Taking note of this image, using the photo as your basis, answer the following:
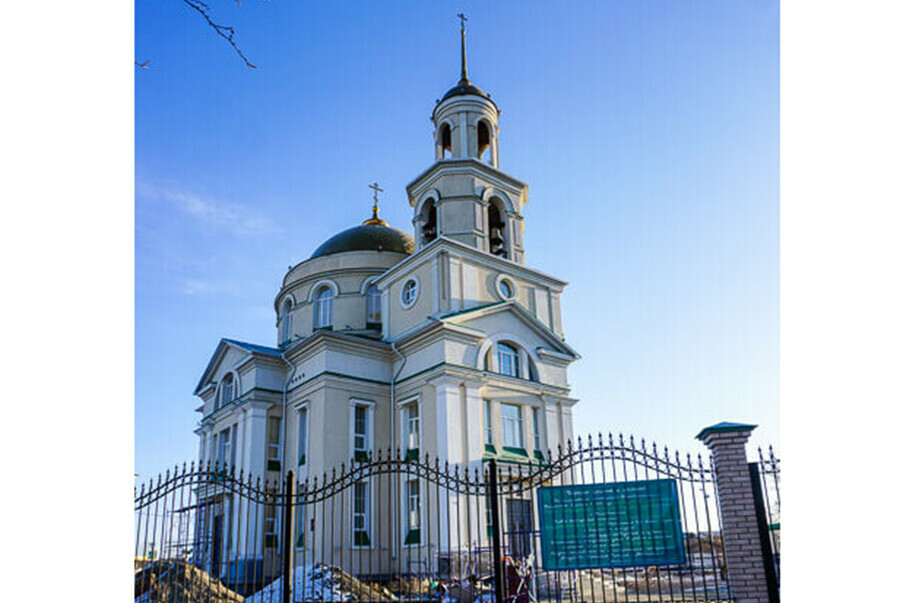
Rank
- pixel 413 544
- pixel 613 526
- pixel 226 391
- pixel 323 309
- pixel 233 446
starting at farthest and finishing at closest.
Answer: pixel 323 309 < pixel 226 391 < pixel 233 446 < pixel 413 544 < pixel 613 526

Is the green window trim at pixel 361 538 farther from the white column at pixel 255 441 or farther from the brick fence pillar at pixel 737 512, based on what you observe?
the brick fence pillar at pixel 737 512

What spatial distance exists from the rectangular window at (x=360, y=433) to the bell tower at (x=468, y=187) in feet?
18.7

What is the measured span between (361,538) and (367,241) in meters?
11.9

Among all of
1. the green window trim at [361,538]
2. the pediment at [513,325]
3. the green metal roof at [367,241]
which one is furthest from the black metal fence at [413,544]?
the green metal roof at [367,241]

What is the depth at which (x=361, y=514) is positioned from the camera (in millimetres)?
18312

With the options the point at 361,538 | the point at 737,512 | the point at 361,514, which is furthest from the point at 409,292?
the point at 737,512

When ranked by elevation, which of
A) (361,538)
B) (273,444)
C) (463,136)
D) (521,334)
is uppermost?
(463,136)

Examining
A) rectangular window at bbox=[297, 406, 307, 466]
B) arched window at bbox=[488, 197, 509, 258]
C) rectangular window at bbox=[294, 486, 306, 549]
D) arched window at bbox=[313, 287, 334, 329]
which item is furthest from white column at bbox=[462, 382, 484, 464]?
arched window at bbox=[313, 287, 334, 329]

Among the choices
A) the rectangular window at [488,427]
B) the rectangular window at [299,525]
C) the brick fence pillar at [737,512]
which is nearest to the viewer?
the brick fence pillar at [737,512]

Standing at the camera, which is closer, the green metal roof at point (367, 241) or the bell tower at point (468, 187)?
the bell tower at point (468, 187)

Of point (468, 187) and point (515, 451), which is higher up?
point (468, 187)

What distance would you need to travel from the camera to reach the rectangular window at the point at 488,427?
18.9 meters

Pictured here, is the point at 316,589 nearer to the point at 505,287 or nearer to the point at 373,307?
the point at 505,287
